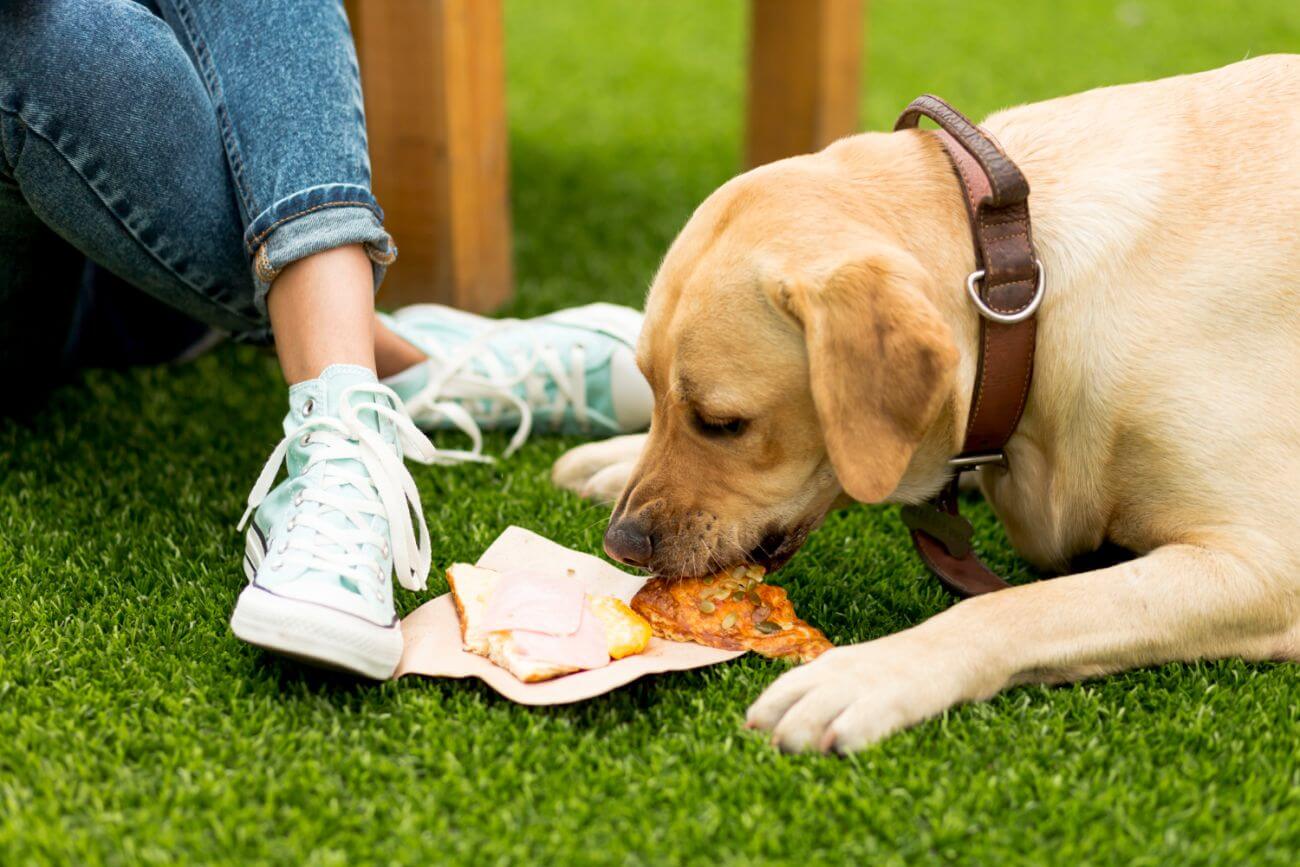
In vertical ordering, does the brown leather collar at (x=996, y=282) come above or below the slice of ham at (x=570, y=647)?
above

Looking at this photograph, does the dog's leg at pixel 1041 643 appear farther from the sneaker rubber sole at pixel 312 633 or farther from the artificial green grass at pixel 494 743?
the sneaker rubber sole at pixel 312 633

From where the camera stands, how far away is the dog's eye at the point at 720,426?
195cm

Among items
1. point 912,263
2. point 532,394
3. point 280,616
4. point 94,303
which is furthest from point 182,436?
point 912,263

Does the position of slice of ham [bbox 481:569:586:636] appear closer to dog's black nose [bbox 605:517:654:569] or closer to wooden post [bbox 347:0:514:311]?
dog's black nose [bbox 605:517:654:569]

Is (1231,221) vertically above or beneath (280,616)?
above

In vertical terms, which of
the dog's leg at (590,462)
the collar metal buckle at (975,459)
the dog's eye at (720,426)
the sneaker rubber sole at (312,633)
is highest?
the dog's eye at (720,426)

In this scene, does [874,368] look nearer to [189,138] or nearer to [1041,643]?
[1041,643]

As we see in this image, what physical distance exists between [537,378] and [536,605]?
1071mm

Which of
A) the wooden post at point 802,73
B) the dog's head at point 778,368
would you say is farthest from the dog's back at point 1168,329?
the wooden post at point 802,73

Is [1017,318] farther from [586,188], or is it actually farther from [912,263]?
[586,188]

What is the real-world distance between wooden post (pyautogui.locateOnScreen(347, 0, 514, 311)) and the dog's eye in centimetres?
182

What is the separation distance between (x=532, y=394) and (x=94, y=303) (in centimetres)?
108

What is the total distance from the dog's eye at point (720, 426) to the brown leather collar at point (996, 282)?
1.14 ft

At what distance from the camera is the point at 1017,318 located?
6.25 feet
